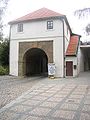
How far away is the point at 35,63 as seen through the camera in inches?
1299

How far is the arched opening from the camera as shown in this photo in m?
28.0

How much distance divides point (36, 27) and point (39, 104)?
1718cm

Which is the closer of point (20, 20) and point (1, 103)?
point (1, 103)

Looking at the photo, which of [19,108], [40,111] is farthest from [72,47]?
[40,111]

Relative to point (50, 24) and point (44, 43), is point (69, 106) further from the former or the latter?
point (50, 24)

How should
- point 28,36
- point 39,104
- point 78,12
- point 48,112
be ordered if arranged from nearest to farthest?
point 48,112, point 39,104, point 78,12, point 28,36

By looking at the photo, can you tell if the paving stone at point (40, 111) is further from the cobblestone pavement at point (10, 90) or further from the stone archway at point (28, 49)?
the stone archway at point (28, 49)

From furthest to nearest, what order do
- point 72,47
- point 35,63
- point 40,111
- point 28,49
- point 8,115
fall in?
1. point 35,63
2. point 72,47
3. point 28,49
4. point 40,111
5. point 8,115

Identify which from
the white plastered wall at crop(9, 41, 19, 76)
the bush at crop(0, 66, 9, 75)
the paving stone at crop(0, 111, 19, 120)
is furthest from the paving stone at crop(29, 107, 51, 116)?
the bush at crop(0, 66, 9, 75)

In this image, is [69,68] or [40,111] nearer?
[40,111]

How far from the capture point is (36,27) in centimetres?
2577

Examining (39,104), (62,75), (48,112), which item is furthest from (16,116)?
(62,75)

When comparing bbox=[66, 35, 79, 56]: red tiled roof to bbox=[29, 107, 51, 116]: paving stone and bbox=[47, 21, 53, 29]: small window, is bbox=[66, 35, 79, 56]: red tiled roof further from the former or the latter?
bbox=[29, 107, 51, 116]: paving stone

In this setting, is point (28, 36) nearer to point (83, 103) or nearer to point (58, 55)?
point (58, 55)
